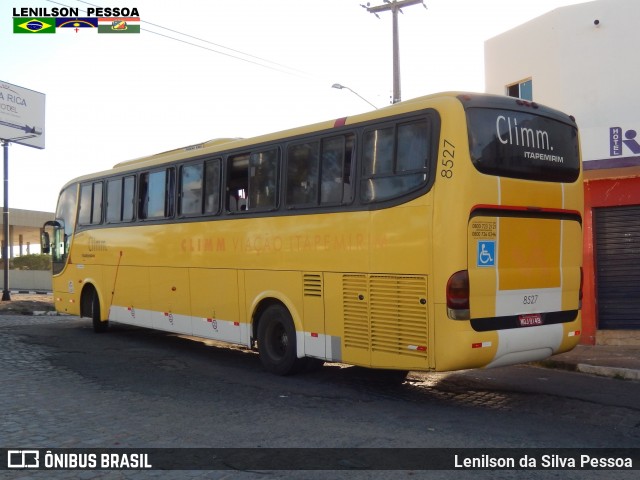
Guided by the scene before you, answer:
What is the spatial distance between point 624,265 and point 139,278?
10292mm

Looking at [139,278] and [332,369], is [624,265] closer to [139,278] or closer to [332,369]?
[332,369]

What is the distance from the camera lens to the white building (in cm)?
1296

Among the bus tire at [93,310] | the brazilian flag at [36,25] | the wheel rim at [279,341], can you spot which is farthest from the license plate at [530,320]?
the brazilian flag at [36,25]

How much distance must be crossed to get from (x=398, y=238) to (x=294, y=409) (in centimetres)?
237

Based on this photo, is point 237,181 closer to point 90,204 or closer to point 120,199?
point 120,199

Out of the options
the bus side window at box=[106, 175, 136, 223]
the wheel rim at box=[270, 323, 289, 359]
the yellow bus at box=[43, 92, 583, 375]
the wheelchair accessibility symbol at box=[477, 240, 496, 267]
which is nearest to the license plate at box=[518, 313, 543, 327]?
the yellow bus at box=[43, 92, 583, 375]

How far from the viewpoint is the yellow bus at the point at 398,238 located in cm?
716

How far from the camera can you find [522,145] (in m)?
7.71

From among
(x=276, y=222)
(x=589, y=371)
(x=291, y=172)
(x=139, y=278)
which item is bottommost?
(x=589, y=371)

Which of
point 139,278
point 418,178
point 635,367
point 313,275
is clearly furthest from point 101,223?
point 635,367

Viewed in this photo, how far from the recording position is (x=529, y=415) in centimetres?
723

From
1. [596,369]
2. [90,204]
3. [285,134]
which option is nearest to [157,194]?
[90,204]

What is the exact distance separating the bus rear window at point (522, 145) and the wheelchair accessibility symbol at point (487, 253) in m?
0.83

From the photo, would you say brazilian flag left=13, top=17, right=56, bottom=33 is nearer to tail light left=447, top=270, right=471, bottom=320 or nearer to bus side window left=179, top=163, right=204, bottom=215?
bus side window left=179, top=163, right=204, bottom=215
